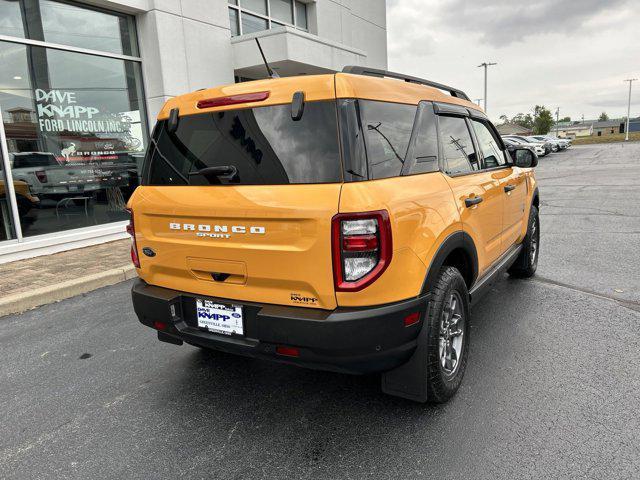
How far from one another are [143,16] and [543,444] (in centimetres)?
990

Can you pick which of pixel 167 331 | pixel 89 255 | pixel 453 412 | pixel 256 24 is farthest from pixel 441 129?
pixel 256 24

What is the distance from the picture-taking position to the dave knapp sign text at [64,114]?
7.95m

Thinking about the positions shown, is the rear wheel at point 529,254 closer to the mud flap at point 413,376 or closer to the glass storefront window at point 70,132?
the mud flap at point 413,376

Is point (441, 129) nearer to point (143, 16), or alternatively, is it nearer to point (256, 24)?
point (143, 16)

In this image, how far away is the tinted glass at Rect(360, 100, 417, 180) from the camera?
2.42m

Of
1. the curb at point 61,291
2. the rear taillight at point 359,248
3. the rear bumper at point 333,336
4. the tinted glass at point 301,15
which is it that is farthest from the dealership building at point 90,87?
the rear taillight at point 359,248

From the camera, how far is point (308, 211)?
228 cm

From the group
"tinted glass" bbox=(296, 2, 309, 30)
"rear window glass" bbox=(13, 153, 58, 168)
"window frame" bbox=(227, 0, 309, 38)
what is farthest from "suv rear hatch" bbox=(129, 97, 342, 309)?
"tinted glass" bbox=(296, 2, 309, 30)

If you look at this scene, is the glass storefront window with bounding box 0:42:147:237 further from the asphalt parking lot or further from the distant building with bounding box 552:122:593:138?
the distant building with bounding box 552:122:593:138

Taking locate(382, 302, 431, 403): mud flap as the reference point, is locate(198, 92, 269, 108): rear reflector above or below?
above

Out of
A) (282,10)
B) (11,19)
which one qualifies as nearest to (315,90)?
(11,19)

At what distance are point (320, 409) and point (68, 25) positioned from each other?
8.50 metres

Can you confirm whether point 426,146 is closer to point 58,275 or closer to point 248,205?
point 248,205

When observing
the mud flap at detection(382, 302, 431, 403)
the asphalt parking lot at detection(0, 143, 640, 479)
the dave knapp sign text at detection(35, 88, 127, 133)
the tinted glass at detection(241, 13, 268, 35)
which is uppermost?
the tinted glass at detection(241, 13, 268, 35)
